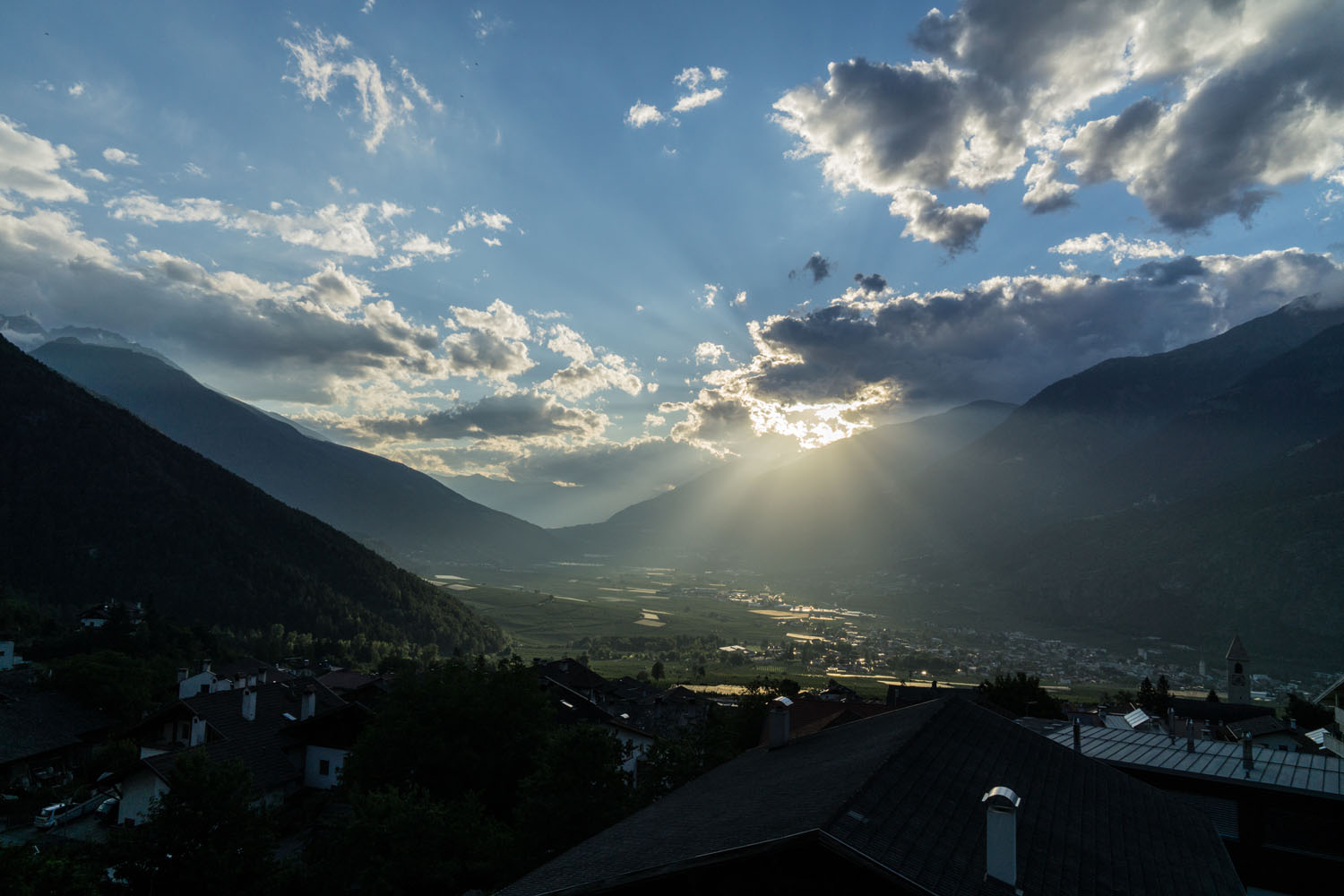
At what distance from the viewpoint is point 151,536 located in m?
122

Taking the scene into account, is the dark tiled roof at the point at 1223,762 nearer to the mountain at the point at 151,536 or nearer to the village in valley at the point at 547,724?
the village in valley at the point at 547,724

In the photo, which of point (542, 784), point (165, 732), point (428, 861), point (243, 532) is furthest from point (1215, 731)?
point (243, 532)

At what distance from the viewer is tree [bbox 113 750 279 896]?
59.5ft

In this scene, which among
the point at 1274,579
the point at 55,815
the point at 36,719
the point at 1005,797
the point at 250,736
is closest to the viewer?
the point at 1005,797

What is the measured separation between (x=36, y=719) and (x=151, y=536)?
315 ft

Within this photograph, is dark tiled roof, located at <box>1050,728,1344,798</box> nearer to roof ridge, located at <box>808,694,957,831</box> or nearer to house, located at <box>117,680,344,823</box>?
roof ridge, located at <box>808,694,957,831</box>

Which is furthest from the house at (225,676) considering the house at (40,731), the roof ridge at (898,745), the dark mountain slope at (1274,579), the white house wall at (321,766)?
the dark mountain slope at (1274,579)

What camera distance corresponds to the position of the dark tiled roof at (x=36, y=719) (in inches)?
1581

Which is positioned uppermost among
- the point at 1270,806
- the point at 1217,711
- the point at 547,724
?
the point at 1270,806

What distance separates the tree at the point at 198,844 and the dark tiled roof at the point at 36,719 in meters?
31.6

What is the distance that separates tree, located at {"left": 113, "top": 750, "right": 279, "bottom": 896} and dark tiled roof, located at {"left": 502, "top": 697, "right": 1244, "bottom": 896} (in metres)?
12.8

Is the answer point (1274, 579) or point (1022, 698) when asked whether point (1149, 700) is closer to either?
point (1022, 698)

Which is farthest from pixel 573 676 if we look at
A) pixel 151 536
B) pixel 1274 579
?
pixel 1274 579

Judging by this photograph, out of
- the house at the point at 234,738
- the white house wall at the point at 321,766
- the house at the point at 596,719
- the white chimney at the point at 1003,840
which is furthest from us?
the house at the point at 596,719
